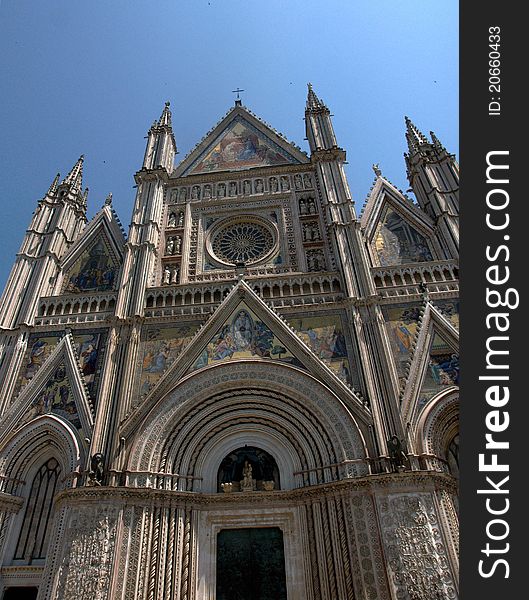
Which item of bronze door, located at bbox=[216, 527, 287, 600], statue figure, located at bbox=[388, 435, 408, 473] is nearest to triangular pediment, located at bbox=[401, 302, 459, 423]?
statue figure, located at bbox=[388, 435, 408, 473]

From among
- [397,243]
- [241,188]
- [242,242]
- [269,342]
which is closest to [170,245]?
[242,242]

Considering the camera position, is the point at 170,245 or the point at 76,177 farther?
the point at 76,177

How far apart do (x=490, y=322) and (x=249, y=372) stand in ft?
27.8

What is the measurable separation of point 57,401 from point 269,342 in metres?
6.50

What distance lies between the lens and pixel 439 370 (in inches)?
504

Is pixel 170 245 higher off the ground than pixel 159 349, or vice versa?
pixel 170 245

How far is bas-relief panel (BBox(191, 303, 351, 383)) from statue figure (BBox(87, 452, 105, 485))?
11.6ft

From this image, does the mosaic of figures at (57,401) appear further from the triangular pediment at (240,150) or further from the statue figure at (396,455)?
A: the triangular pediment at (240,150)

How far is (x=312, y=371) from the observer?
1307 cm

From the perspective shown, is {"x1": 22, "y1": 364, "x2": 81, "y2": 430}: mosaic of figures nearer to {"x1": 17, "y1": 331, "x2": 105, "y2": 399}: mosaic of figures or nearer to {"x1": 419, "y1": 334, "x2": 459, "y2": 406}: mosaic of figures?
{"x1": 17, "y1": 331, "x2": 105, "y2": 399}: mosaic of figures

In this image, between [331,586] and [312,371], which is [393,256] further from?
[331,586]

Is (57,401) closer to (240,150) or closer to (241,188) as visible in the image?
→ (241,188)

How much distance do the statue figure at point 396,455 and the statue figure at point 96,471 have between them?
726 cm

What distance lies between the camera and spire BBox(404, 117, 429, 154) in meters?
19.8
